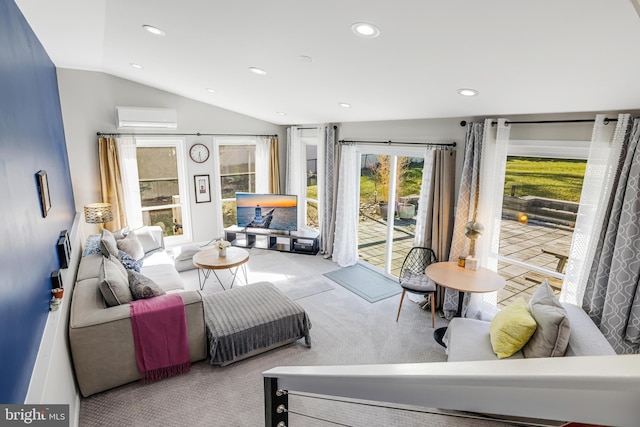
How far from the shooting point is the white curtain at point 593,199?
2.59 metres

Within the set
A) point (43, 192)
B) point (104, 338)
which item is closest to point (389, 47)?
point (43, 192)

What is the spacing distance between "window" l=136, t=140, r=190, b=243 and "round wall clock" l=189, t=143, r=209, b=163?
0.57ft

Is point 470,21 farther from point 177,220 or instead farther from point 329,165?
point 177,220

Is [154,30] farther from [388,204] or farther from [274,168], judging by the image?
[274,168]

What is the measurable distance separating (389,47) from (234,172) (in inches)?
189

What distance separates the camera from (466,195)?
3691mm

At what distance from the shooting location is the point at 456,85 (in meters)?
2.70

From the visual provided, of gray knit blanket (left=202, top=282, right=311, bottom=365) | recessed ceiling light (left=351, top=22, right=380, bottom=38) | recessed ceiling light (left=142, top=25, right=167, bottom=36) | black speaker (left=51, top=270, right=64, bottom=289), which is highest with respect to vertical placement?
recessed ceiling light (left=142, top=25, right=167, bottom=36)

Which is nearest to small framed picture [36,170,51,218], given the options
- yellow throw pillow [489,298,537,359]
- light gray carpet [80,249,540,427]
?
light gray carpet [80,249,540,427]

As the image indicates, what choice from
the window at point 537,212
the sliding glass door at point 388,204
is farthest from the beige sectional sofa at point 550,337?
the sliding glass door at point 388,204

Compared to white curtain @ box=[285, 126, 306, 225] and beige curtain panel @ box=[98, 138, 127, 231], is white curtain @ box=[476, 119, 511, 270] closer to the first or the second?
white curtain @ box=[285, 126, 306, 225]

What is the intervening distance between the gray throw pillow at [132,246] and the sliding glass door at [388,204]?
3.24 meters

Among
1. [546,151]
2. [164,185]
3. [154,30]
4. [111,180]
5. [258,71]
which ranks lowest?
[164,185]

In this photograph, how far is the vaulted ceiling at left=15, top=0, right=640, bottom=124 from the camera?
1.70 meters
